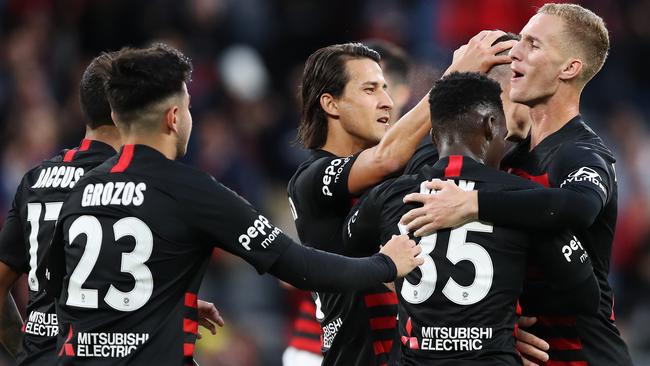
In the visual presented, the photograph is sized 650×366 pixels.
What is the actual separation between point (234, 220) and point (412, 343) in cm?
91

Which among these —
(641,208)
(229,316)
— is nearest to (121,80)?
(229,316)

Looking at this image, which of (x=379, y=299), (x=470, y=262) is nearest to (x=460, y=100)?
(x=470, y=262)

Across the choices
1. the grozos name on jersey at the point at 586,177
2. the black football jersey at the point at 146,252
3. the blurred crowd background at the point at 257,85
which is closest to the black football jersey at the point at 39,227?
the black football jersey at the point at 146,252

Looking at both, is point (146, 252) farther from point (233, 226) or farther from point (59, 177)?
point (59, 177)

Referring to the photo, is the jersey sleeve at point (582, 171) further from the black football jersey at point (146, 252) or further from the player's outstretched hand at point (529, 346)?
the black football jersey at point (146, 252)

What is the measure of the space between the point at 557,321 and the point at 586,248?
0.36 meters

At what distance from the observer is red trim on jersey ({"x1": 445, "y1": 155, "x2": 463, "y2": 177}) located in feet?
16.4

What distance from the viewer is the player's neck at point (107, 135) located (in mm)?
6027

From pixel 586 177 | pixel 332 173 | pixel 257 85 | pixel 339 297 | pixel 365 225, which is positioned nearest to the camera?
pixel 586 177

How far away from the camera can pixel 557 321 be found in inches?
211

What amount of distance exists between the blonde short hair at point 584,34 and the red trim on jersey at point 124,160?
6.96 ft

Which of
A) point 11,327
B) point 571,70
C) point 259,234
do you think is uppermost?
point 571,70

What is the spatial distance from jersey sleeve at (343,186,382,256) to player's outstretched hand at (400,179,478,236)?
0.29m

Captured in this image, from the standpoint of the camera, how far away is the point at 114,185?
493 cm
